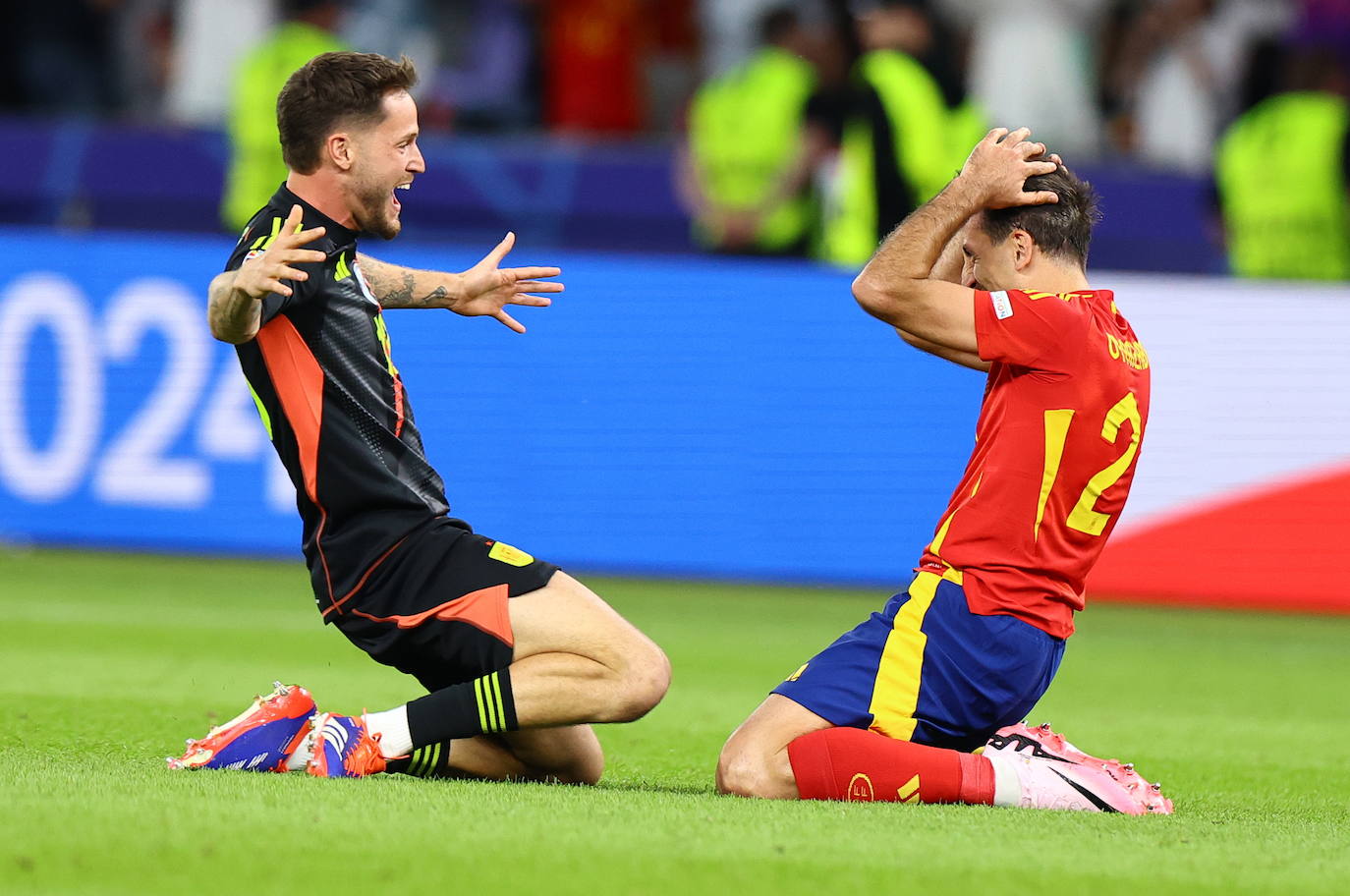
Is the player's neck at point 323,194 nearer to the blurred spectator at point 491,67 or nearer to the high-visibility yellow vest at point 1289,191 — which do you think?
the high-visibility yellow vest at point 1289,191

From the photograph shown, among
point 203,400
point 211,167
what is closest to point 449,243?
point 211,167

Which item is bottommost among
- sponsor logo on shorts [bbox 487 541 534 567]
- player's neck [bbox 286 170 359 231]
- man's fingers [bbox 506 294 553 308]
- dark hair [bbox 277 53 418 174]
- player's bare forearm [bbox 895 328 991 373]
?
sponsor logo on shorts [bbox 487 541 534 567]

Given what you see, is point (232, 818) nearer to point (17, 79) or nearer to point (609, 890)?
point (609, 890)

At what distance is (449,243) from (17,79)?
5.00 metres

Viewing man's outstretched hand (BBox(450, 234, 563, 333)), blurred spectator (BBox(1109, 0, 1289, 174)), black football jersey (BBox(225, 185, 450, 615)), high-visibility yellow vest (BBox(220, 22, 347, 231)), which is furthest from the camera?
blurred spectator (BBox(1109, 0, 1289, 174))

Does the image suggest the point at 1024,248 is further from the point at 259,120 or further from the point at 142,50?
the point at 142,50

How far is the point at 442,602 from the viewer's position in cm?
512

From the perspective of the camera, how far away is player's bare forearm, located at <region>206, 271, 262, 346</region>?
479cm

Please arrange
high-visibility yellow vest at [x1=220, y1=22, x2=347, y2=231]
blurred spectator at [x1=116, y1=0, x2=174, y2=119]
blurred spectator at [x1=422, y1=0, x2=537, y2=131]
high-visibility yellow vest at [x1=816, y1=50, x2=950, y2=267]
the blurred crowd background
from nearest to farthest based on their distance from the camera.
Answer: high-visibility yellow vest at [x1=816, y1=50, x2=950, y2=267], the blurred crowd background, high-visibility yellow vest at [x1=220, y1=22, x2=347, y2=231], blurred spectator at [x1=422, y1=0, x2=537, y2=131], blurred spectator at [x1=116, y1=0, x2=174, y2=119]

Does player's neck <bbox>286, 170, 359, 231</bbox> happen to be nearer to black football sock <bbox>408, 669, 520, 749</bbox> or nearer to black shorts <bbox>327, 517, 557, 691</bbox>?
black shorts <bbox>327, 517, 557, 691</bbox>

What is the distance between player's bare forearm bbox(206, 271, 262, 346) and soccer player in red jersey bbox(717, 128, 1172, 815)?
1435 mm

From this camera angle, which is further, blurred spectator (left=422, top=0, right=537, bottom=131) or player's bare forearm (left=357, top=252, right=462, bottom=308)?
blurred spectator (left=422, top=0, right=537, bottom=131)

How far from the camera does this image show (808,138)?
521 inches

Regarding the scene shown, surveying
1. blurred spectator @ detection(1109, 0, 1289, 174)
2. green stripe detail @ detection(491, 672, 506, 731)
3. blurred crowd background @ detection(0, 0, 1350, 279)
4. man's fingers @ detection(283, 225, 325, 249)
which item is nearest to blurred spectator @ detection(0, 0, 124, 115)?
blurred crowd background @ detection(0, 0, 1350, 279)
